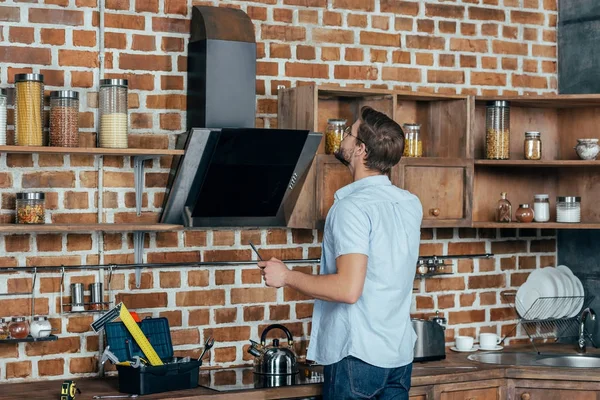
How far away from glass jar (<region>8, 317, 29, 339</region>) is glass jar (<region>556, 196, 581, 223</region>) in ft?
7.76

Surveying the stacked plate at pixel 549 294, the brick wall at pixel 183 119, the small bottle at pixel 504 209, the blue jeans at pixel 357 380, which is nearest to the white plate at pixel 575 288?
the stacked plate at pixel 549 294

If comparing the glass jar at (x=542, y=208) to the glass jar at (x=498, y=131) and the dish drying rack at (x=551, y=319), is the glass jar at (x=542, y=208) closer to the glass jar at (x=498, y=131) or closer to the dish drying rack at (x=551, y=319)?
the glass jar at (x=498, y=131)

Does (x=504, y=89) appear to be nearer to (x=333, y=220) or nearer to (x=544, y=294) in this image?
(x=544, y=294)

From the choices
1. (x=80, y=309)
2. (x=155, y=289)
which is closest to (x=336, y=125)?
(x=155, y=289)

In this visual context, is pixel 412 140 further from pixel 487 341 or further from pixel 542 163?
pixel 487 341

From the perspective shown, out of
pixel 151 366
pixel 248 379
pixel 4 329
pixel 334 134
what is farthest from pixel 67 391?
pixel 334 134

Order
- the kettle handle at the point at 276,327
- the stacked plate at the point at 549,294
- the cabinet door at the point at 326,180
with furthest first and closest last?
1. the stacked plate at the point at 549,294
2. the cabinet door at the point at 326,180
3. the kettle handle at the point at 276,327

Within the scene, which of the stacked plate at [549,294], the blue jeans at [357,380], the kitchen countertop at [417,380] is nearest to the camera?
the blue jeans at [357,380]

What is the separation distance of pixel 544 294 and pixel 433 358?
33.7 inches

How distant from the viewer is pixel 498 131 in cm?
434

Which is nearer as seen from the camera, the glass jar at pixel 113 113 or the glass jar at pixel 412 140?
the glass jar at pixel 113 113

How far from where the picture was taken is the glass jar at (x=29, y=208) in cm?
354

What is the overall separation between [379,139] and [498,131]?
120cm

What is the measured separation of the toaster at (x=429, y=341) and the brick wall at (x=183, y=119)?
0.35 meters
